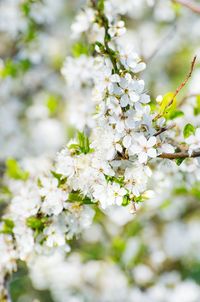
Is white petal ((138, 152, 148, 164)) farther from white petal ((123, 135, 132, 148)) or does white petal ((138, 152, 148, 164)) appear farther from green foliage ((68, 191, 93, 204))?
green foliage ((68, 191, 93, 204))

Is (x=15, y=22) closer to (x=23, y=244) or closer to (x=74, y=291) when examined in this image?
(x=23, y=244)

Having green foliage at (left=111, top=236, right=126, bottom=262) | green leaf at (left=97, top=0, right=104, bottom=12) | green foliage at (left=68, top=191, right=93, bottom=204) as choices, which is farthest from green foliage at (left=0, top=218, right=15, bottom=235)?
green foliage at (left=111, top=236, right=126, bottom=262)

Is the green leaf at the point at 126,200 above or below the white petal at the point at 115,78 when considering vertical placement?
below

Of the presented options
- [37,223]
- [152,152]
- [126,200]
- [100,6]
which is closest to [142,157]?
[152,152]

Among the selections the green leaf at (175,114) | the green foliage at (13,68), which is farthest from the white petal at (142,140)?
the green foliage at (13,68)

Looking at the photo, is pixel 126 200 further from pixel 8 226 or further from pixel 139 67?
pixel 8 226

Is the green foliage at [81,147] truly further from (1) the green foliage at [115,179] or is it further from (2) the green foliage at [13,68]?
(2) the green foliage at [13,68]

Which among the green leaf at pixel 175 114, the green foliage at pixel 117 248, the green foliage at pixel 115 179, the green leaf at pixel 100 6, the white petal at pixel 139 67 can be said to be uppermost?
the green leaf at pixel 100 6

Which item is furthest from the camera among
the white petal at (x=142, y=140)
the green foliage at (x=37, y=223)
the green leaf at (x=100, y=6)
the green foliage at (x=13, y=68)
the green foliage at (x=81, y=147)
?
the green foliage at (x=13, y=68)

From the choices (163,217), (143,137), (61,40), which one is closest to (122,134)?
(143,137)
